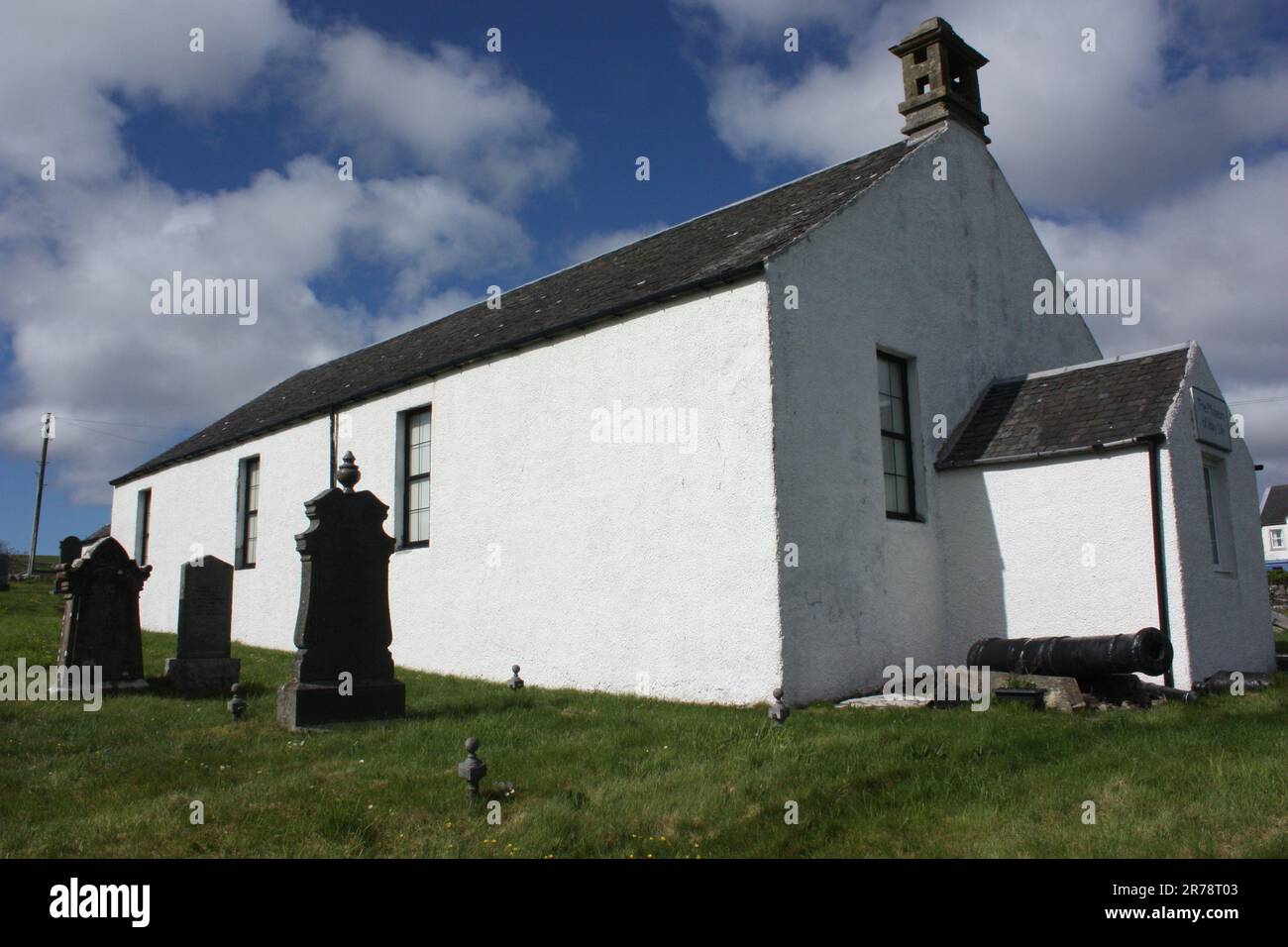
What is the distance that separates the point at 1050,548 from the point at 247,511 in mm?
15947

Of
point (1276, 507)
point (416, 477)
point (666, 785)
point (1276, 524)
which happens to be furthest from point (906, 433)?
point (1276, 507)

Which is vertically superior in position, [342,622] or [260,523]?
[260,523]

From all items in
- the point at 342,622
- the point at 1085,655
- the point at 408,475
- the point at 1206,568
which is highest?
the point at 408,475

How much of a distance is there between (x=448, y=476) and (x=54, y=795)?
331 inches

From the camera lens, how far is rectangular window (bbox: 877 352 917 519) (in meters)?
12.4

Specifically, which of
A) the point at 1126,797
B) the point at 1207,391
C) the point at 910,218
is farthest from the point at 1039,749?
the point at 910,218

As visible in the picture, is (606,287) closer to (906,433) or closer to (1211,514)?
(906,433)

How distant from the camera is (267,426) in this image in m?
19.2

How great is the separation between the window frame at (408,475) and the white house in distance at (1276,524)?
6157 cm

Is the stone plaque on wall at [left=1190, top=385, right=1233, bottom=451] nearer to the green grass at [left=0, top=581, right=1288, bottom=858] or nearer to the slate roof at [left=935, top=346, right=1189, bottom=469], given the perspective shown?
the slate roof at [left=935, top=346, right=1189, bottom=469]

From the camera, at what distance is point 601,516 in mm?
12086

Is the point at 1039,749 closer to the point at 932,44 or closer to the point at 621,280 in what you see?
the point at 621,280

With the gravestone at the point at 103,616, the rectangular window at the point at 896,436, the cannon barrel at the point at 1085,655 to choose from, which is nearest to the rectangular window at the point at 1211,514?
the cannon barrel at the point at 1085,655

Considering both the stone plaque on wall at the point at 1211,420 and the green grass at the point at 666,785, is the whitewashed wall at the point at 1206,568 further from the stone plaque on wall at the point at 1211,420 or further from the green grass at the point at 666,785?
the green grass at the point at 666,785
